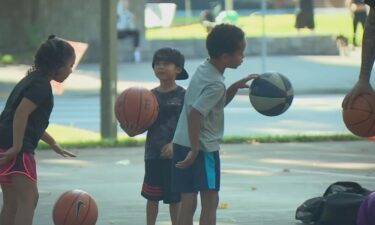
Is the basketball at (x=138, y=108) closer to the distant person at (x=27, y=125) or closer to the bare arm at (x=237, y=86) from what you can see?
the bare arm at (x=237, y=86)

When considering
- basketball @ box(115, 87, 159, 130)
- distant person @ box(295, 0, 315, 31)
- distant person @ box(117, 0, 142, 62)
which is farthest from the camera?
distant person @ box(295, 0, 315, 31)

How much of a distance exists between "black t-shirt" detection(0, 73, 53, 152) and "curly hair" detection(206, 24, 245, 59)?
44.5 inches

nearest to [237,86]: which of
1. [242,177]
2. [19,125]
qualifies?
[19,125]

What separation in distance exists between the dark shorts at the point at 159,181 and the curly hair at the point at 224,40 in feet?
3.69

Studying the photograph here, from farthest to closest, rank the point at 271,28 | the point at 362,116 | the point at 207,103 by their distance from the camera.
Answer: the point at 271,28 < the point at 207,103 < the point at 362,116

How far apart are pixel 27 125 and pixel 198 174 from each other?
1184 mm

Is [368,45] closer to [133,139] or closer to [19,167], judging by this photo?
[19,167]

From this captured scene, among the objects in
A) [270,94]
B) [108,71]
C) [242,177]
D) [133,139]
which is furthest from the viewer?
[108,71]

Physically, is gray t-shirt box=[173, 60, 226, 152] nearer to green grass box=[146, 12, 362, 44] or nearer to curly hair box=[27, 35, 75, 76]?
curly hair box=[27, 35, 75, 76]

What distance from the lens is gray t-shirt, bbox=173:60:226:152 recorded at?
629 centimetres

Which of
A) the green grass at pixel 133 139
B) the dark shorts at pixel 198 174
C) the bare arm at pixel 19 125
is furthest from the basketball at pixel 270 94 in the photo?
the green grass at pixel 133 139

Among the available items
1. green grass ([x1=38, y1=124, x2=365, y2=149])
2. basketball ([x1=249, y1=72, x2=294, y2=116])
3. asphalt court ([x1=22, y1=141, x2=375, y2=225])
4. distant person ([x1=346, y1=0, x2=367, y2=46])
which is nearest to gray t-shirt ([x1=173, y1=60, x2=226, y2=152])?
basketball ([x1=249, y1=72, x2=294, y2=116])

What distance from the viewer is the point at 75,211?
22.5 feet

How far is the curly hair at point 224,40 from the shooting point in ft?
20.9
